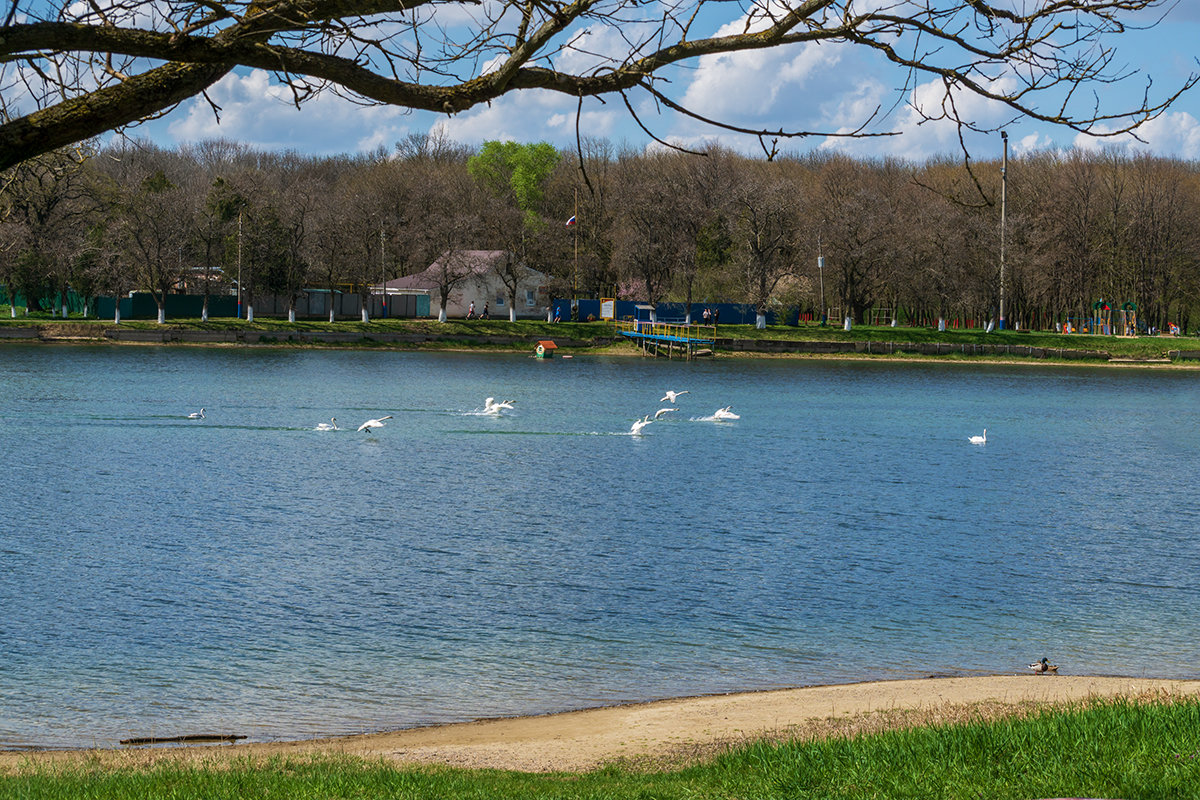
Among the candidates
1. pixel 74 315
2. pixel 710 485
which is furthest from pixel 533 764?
pixel 74 315

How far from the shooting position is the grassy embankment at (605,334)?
93375mm

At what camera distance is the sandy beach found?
11.8 meters

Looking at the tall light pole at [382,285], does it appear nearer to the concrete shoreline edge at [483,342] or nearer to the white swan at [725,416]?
the concrete shoreline edge at [483,342]

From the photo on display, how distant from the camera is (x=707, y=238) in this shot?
347ft

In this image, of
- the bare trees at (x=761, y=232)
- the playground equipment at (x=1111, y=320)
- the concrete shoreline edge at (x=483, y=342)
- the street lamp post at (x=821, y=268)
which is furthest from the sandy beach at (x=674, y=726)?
the playground equipment at (x=1111, y=320)

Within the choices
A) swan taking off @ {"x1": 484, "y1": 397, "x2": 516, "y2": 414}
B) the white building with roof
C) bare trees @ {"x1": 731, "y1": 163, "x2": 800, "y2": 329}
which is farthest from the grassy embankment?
swan taking off @ {"x1": 484, "y1": 397, "x2": 516, "y2": 414}

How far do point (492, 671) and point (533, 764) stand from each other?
14.7ft

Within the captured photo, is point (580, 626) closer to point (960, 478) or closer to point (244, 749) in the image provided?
point (244, 749)

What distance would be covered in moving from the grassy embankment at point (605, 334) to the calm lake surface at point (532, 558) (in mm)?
41473

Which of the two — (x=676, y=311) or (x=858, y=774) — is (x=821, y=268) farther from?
(x=858, y=774)

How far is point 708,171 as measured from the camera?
104 meters

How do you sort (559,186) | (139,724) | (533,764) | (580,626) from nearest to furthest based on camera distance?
(533,764)
(139,724)
(580,626)
(559,186)

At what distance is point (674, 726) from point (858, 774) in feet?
16.9

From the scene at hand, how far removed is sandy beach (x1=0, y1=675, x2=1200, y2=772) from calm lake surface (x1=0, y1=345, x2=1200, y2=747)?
2.50ft
